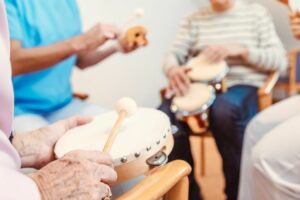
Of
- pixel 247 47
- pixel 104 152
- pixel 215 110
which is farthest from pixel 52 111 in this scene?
pixel 247 47

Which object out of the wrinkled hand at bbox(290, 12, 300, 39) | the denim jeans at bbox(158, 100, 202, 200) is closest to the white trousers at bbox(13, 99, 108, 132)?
the denim jeans at bbox(158, 100, 202, 200)

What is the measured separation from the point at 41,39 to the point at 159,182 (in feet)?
3.17

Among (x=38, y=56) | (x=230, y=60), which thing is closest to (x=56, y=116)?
(x=38, y=56)

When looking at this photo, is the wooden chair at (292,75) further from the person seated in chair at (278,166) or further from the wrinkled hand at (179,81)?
the person seated in chair at (278,166)

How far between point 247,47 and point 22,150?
1.19m

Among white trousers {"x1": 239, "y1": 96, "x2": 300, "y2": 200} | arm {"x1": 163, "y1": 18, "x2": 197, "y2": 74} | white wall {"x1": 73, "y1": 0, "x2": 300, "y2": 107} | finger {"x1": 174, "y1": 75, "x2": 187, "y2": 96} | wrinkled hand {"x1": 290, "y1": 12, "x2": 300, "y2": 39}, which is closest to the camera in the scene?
white trousers {"x1": 239, "y1": 96, "x2": 300, "y2": 200}

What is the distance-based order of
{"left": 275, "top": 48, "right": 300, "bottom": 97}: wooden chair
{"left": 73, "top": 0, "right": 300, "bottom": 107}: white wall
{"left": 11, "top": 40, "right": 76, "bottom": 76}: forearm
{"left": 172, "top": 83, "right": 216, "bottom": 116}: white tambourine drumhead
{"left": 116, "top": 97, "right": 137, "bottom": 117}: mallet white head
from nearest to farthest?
{"left": 116, "top": 97, "right": 137, "bottom": 117}: mallet white head, {"left": 11, "top": 40, "right": 76, "bottom": 76}: forearm, {"left": 172, "top": 83, "right": 216, "bottom": 116}: white tambourine drumhead, {"left": 275, "top": 48, "right": 300, "bottom": 97}: wooden chair, {"left": 73, "top": 0, "right": 300, "bottom": 107}: white wall

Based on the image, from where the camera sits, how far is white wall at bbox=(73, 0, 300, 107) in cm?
226

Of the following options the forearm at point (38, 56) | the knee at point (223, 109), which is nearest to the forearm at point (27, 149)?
the forearm at point (38, 56)

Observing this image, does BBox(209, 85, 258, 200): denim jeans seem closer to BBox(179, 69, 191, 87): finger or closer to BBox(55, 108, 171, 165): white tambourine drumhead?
BBox(179, 69, 191, 87): finger

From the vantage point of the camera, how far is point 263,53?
5.68ft

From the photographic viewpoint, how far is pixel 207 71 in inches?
63.7

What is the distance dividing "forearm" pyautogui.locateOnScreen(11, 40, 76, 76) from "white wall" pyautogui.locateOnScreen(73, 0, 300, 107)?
827 millimetres

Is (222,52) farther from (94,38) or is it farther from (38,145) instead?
(38,145)
